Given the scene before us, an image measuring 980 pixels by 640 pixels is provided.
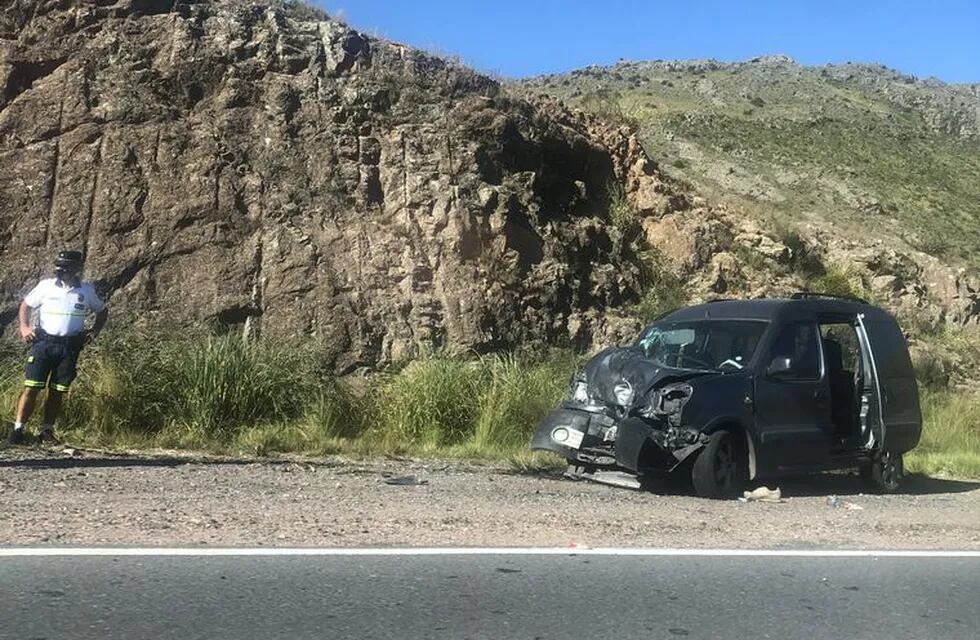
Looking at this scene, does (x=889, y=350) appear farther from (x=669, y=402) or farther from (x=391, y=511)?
(x=391, y=511)

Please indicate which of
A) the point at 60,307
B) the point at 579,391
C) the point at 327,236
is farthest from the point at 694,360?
the point at 327,236

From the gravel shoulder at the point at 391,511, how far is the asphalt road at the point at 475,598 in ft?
1.95

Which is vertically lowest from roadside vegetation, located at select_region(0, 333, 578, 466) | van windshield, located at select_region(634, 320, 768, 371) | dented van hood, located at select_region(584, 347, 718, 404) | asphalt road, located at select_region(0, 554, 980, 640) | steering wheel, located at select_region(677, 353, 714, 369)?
asphalt road, located at select_region(0, 554, 980, 640)

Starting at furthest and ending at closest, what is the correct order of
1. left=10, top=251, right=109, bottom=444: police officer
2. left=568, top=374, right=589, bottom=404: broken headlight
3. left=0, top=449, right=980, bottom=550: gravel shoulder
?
1. left=10, top=251, right=109, bottom=444: police officer
2. left=568, top=374, right=589, bottom=404: broken headlight
3. left=0, top=449, right=980, bottom=550: gravel shoulder

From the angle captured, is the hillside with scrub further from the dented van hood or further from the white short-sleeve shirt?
the dented van hood

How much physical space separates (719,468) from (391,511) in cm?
303

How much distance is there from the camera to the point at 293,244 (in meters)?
14.8

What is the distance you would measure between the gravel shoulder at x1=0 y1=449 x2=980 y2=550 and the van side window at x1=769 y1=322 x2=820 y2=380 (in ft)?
3.87

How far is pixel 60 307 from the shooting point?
964cm

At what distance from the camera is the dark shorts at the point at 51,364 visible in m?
9.59

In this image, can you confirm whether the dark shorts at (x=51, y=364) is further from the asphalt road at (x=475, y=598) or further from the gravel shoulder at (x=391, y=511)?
the asphalt road at (x=475, y=598)

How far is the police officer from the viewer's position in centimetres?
960

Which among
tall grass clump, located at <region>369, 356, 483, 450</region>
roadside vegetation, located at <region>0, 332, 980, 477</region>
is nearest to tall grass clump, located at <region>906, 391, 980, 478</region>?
roadside vegetation, located at <region>0, 332, 980, 477</region>

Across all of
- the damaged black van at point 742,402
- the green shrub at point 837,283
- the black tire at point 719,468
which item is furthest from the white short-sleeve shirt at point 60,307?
the green shrub at point 837,283
